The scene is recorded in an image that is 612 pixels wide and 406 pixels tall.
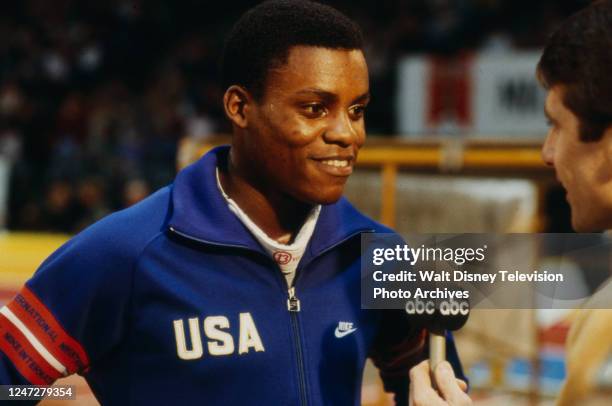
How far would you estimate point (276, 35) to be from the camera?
2.40 meters

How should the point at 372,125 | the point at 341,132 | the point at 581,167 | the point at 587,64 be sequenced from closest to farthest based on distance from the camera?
the point at 587,64
the point at 581,167
the point at 341,132
the point at 372,125

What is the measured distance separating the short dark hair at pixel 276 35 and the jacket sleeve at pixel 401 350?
0.65m

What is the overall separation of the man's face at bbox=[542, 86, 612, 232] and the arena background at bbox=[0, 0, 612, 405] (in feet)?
1.09

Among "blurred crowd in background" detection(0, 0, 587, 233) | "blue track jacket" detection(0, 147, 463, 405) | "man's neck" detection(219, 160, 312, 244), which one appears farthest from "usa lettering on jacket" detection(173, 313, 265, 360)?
"blurred crowd in background" detection(0, 0, 587, 233)

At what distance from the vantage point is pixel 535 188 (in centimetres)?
584

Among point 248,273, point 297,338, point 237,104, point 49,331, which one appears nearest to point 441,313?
point 297,338

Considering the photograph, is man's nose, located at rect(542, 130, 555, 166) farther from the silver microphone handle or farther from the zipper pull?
the zipper pull

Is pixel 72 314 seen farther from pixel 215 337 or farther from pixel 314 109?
pixel 314 109

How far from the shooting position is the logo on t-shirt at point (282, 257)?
2395 millimetres

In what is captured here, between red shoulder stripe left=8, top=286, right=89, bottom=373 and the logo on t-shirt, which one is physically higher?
the logo on t-shirt

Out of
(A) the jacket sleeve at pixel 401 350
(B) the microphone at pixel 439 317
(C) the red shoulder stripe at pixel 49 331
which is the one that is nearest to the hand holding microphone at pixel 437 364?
(B) the microphone at pixel 439 317

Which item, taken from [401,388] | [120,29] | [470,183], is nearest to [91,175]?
[120,29]

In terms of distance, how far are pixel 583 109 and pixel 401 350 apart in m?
0.81

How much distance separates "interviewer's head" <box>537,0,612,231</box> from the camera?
1.98 m
